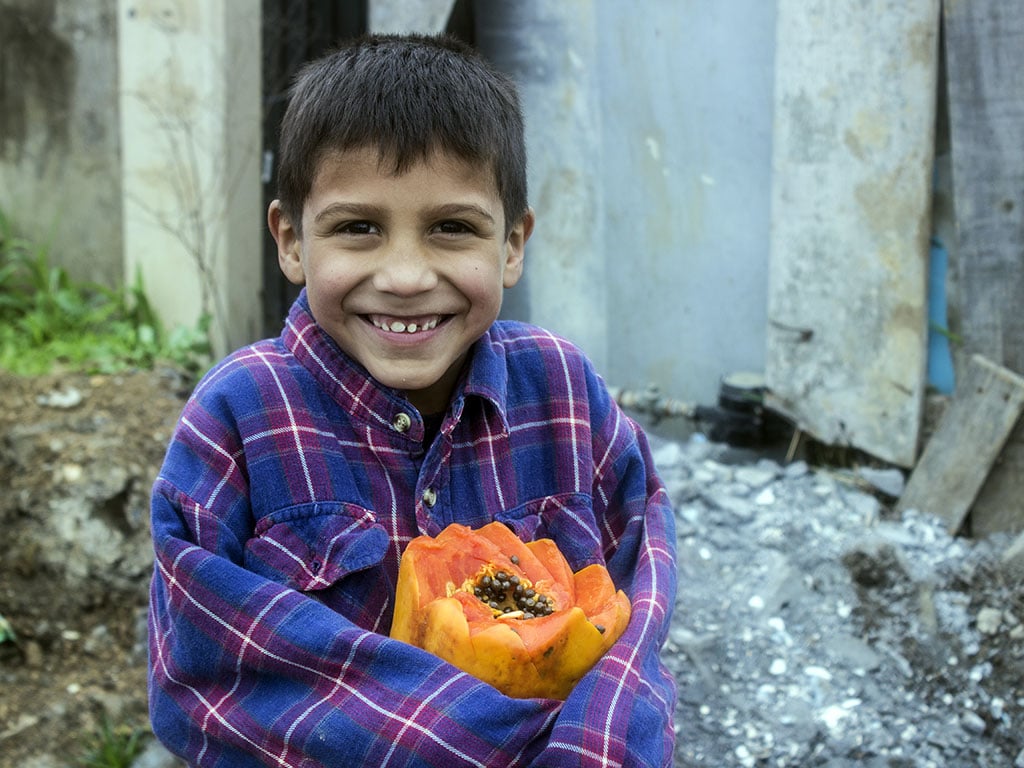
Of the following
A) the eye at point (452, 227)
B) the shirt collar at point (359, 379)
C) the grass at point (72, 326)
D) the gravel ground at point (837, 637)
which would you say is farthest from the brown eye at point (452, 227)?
the grass at point (72, 326)

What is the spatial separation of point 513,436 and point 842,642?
1.88 meters

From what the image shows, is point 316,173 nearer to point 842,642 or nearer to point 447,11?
point 842,642

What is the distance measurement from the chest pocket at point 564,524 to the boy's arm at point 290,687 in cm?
33

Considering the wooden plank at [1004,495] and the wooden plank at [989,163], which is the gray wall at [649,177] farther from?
the wooden plank at [1004,495]

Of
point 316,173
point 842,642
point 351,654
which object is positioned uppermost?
point 316,173

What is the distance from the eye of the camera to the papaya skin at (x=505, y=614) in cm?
153

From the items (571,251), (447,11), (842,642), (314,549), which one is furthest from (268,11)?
(314,549)

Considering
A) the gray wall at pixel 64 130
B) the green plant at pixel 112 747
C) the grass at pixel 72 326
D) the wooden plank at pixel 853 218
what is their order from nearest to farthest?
the green plant at pixel 112 747 → the wooden plank at pixel 853 218 → the grass at pixel 72 326 → the gray wall at pixel 64 130

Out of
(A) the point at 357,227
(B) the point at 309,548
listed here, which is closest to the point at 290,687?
(B) the point at 309,548

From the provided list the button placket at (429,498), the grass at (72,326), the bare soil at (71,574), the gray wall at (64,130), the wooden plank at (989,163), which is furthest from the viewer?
the gray wall at (64,130)

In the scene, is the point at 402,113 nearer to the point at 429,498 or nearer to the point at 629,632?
the point at 429,498

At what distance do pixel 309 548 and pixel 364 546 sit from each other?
0.27 feet

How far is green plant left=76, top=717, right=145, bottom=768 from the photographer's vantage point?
10.4 feet

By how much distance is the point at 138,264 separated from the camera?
16.7ft
